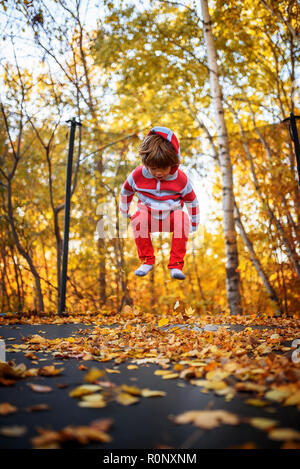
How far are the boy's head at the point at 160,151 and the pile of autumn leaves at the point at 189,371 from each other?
4.37 feet

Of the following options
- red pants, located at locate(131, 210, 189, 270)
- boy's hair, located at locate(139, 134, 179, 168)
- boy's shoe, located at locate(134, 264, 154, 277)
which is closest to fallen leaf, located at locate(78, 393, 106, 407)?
boy's shoe, located at locate(134, 264, 154, 277)

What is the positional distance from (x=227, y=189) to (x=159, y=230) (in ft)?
10.4

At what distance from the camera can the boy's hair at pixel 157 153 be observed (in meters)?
2.69

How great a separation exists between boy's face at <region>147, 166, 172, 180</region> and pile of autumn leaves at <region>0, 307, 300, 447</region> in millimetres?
1283

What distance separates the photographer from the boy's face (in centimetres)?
281

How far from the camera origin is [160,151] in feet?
8.77

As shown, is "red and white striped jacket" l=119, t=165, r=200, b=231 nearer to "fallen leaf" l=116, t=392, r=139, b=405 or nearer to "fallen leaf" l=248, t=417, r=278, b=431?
"fallen leaf" l=116, t=392, r=139, b=405

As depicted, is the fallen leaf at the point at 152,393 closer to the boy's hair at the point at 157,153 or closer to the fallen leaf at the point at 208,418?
the fallen leaf at the point at 208,418

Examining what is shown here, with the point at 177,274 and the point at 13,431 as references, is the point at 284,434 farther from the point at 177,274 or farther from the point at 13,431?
the point at 177,274

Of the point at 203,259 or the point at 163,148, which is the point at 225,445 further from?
the point at 203,259

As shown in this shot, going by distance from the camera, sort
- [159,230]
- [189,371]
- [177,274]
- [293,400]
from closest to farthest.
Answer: [293,400] → [189,371] → [177,274] → [159,230]

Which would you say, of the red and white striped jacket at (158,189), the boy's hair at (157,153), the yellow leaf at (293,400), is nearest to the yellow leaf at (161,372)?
the yellow leaf at (293,400)

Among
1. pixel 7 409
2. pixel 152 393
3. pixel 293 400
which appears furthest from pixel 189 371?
pixel 7 409

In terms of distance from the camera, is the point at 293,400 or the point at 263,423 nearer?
the point at 263,423
